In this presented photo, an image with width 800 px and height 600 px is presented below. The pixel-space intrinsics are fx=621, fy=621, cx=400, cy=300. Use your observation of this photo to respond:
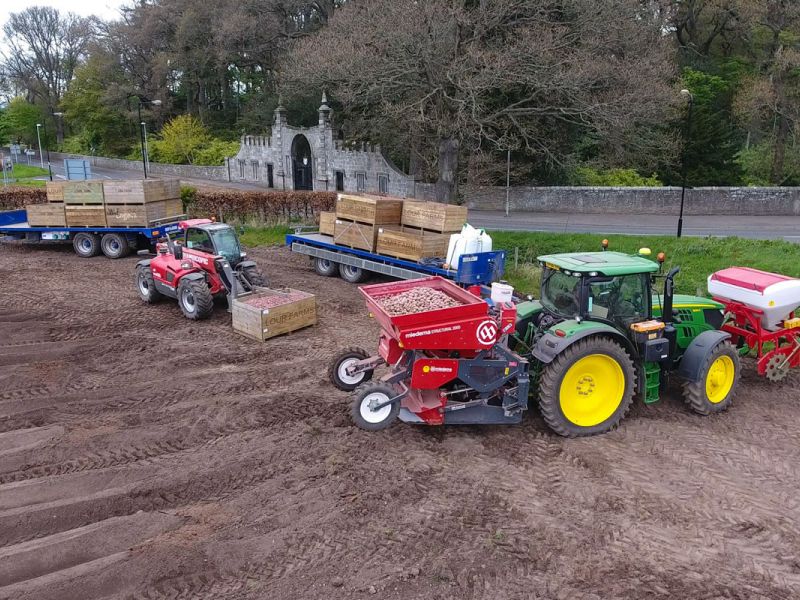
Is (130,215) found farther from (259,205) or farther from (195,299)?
(195,299)

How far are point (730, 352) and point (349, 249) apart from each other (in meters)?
9.94

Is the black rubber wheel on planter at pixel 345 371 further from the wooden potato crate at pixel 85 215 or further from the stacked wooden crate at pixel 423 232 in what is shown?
the wooden potato crate at pixel 85 215

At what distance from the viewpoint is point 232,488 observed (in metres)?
6.41

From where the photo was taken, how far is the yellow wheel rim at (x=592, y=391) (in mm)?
7438

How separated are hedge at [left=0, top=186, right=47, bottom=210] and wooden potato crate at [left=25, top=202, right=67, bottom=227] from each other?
5.05 meters

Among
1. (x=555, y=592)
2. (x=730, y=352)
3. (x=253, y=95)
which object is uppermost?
(x=253, y=95)

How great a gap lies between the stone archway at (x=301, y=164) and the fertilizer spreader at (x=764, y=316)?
28.5m

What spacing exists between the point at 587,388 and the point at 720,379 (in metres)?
2.09

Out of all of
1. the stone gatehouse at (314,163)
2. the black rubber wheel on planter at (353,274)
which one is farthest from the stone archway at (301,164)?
the black rubber wheel on planter at (353,274)

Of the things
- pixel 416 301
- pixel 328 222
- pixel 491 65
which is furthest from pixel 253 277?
pixel 491 65

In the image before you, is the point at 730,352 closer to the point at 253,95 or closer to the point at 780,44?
the point at 780,44

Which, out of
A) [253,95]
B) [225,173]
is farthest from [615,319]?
[253,95]

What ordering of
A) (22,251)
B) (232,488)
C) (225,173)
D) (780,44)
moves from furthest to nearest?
(225,173)
(780,44)
(22,251)
(232,488)

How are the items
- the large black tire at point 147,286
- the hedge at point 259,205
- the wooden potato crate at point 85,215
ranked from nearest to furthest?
the large black tire at point 147,286, the wooden potato crate at point 85,215, the hedge at point 259,205
